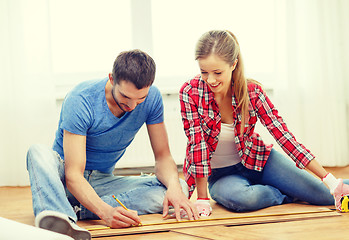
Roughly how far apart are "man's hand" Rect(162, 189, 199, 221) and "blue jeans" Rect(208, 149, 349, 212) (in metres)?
0.27

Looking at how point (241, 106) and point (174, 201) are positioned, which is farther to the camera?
point (241, 106)

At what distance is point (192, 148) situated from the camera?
1.99 meters

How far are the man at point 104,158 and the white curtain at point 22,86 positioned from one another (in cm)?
130

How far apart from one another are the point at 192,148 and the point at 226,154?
22cm

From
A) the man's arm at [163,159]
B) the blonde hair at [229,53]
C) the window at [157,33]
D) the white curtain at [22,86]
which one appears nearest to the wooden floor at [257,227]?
the man's arm at [163,159]

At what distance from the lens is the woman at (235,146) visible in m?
1.91

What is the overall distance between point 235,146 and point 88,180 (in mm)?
647

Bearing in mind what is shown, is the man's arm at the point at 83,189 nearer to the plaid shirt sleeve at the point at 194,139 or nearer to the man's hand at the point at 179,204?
the man's hand at the point at 179,204

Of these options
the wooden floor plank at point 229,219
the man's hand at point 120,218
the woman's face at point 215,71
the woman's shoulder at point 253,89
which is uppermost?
the woman's face at point 215,71

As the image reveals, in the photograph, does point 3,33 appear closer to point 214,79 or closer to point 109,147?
point 109,147

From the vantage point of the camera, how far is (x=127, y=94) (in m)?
1.71

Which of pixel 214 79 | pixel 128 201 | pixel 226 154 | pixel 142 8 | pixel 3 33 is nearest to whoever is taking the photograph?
pixel 214 79

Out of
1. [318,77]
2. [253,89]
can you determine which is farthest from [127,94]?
[318,77]

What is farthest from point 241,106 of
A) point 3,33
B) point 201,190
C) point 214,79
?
point 3,33
